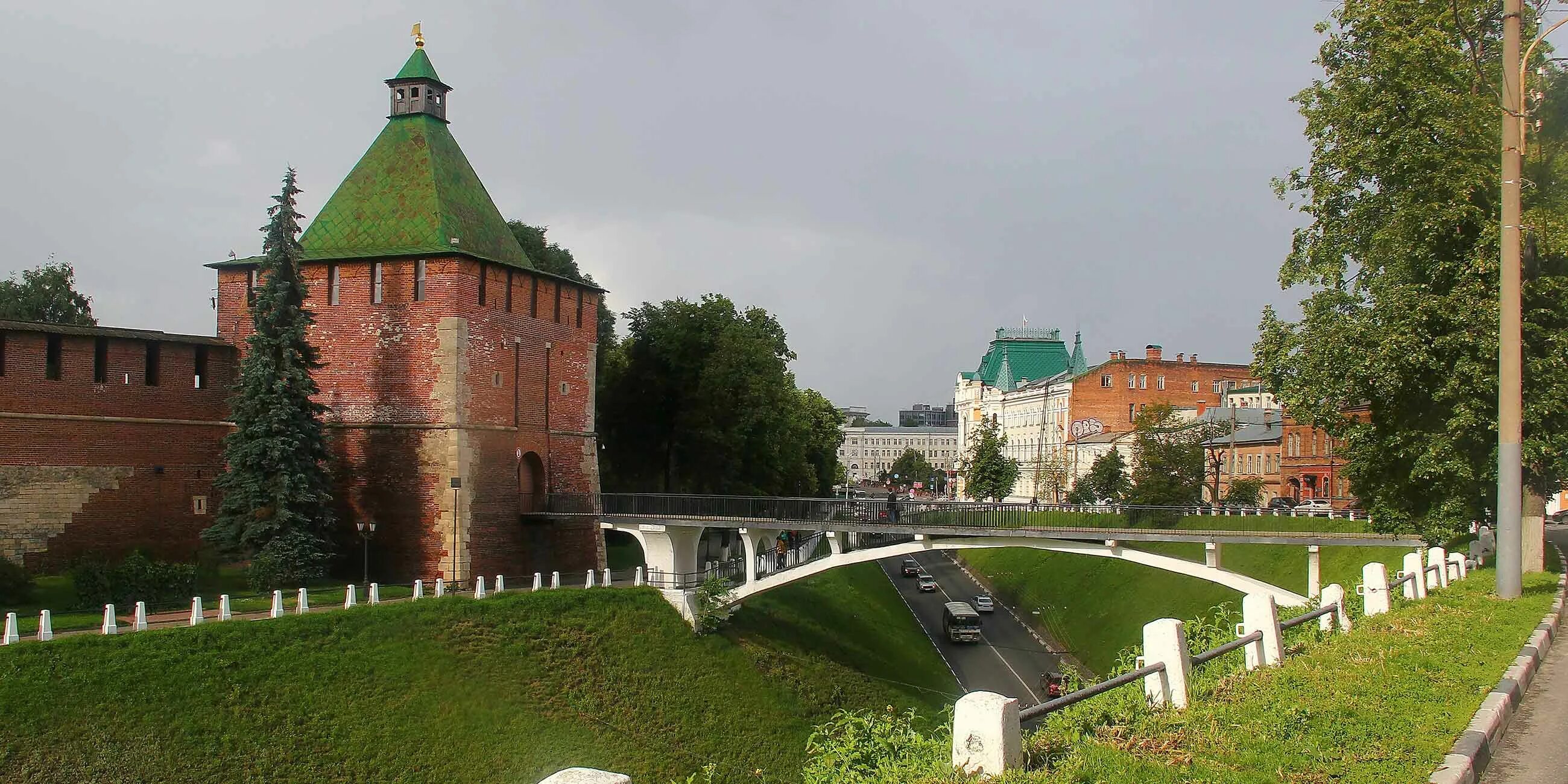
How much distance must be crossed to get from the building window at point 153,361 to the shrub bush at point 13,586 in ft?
18.1

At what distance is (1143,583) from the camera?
39531 millimetres

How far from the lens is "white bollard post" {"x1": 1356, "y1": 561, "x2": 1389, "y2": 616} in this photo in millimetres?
11695

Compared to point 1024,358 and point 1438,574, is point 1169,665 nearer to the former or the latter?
point 1438,574

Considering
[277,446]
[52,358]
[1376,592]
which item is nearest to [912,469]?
[277,446]

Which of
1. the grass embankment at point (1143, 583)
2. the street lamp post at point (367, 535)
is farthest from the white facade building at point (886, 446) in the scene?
the street lamp post at point (367, 535)

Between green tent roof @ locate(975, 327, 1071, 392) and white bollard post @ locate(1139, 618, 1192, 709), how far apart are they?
87.4 m

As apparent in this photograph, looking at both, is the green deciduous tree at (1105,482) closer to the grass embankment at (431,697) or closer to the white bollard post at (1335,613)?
the grass embankment at (431,697)

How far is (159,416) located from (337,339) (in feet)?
15.2

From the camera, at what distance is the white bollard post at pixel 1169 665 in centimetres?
765

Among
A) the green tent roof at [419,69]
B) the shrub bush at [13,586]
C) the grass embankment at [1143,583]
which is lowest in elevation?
the grass embankment at [1143,583]

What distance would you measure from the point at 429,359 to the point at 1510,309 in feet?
79.0

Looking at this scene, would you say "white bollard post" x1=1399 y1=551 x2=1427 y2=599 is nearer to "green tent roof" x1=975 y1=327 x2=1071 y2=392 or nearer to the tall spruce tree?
the tall spruce tree

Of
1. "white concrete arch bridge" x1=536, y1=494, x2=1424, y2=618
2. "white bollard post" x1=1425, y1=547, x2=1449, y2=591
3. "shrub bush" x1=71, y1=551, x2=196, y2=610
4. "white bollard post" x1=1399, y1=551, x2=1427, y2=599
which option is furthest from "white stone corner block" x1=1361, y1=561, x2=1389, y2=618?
"shrub bush" x1=71, y1=551, x2=196, y2=610

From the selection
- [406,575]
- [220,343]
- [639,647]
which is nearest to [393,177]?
[220,343]
